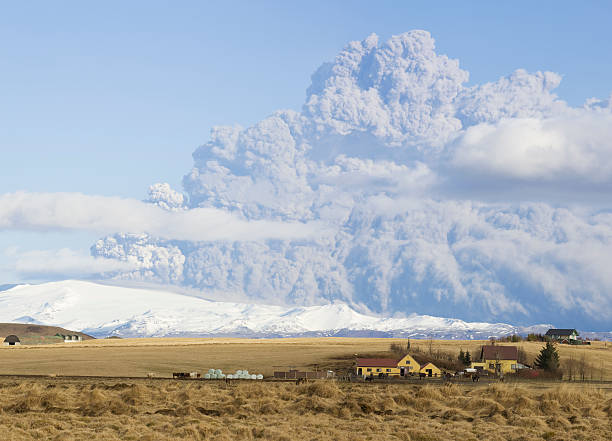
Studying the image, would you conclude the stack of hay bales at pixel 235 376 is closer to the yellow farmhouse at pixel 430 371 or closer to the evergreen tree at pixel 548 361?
the yellow farmhouse at pixel 430 371

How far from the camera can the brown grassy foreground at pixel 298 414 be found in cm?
4688

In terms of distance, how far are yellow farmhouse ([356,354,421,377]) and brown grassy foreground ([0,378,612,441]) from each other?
123ft

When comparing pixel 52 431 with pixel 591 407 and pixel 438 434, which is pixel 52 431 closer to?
pixel 438 434

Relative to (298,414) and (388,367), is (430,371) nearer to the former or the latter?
(388,367)

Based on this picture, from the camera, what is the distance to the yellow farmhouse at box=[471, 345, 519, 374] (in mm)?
117700

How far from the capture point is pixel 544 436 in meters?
47.2

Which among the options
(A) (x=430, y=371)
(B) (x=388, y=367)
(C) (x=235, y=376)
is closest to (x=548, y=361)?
(A) (x=430, y=371)

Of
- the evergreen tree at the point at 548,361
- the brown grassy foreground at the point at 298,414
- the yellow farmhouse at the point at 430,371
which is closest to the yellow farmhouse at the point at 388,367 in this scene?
the yellow farmhouse at the point at 430,371

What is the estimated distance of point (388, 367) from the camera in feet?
347

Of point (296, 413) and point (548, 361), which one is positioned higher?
point (548, 361)

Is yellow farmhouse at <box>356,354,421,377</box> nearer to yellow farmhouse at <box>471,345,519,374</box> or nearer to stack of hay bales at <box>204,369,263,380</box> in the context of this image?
yellow farmhouse at <box>471,345,519,374</box>

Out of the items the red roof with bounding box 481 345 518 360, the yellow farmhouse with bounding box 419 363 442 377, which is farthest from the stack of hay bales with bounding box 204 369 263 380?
the red roof with bounding box 481 345 518 360

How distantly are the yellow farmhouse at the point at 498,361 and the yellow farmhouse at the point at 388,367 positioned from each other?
1439 centimetres

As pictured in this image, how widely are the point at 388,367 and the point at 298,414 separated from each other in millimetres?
52713
